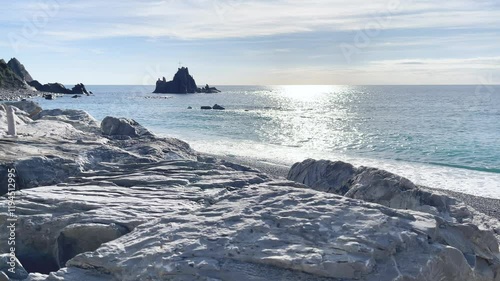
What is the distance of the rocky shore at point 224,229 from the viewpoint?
5.79 m

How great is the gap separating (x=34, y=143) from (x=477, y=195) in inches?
714

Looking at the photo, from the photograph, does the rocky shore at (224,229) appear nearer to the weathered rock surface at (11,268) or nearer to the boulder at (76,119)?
the weathered rock surface at (11,268)

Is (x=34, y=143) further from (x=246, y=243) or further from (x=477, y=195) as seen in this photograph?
(x=477, y=195)

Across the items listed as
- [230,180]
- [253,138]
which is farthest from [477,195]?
[253,138]

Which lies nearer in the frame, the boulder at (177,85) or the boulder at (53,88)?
the boulder at (53,88)

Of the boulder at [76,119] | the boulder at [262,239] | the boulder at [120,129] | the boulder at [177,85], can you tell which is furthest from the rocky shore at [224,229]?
the boulder at [177,85]

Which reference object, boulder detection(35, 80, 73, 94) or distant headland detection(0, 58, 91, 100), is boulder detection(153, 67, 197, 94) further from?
boulder detection(35, 80, 73, 94)

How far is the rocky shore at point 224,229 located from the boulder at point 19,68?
499 feet

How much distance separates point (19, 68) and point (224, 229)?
16097cm

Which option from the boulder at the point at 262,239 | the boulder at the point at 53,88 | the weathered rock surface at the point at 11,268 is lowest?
the weathered rock surface at the point at 11,268

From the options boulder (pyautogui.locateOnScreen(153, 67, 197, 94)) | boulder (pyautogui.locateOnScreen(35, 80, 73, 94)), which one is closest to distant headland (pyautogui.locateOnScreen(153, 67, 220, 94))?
boulder (pyautogui.locateOnScreen(153, 67, 197, 94))

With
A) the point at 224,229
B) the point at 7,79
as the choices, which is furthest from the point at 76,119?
the point at 7,79

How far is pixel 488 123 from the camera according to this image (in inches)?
2392

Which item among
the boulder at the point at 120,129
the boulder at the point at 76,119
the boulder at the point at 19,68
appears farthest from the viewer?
the boulder at the point at 19,68
